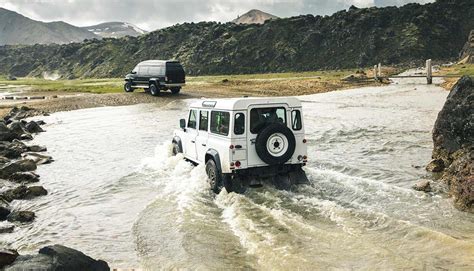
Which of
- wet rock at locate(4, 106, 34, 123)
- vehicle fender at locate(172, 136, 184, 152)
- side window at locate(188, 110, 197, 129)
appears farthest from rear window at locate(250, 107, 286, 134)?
wet rock at locate(4, 106, 34, 123)

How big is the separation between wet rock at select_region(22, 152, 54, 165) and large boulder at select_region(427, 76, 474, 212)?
15100mm

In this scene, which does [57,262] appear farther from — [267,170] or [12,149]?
[12,149]

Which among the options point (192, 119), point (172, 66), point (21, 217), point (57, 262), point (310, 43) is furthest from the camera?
point (310, 43)

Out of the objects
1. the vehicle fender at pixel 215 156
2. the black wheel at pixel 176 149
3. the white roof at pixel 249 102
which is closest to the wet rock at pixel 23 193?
the black wheel at pixel 176 149

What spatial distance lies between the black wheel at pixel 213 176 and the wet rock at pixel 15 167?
315 inches

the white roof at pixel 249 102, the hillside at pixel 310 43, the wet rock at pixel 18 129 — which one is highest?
the hillside at pixel 310 43

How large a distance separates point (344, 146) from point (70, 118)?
2120 centimetres

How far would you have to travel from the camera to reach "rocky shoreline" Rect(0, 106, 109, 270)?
699 centimetres

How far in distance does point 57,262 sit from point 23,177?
33.0 feet

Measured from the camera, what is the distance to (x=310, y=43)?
119 m

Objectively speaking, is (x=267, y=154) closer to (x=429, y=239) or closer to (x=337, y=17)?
(x=429, y=239)

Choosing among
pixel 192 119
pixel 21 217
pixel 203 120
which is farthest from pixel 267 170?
pixel 21 217

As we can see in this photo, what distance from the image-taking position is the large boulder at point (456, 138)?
447 inches

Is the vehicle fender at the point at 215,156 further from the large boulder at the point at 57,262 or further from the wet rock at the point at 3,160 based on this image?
the wet rock at the point at 3,160
